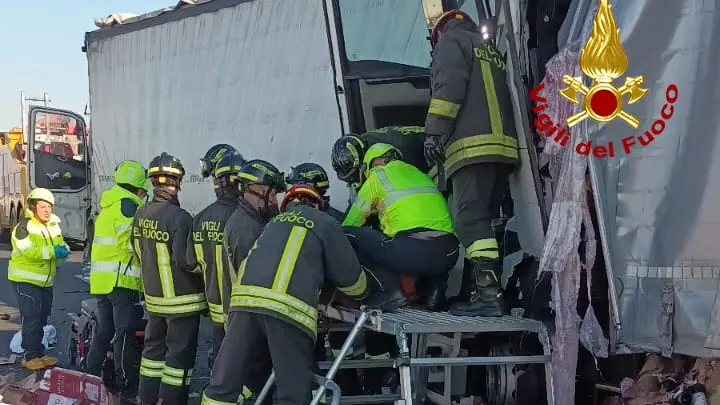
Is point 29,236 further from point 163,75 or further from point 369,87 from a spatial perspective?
point 369,87

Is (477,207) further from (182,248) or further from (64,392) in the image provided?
(64,392)


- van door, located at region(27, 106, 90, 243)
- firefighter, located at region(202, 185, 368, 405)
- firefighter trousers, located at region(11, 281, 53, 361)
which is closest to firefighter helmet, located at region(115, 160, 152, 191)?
firefighter trousers, located at region(11, 281, 53, 361)

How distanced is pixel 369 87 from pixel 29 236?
3.36m

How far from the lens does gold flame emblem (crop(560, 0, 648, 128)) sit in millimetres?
3367

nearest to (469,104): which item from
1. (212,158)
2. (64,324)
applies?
(212,158)

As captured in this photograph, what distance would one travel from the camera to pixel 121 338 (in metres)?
6.04

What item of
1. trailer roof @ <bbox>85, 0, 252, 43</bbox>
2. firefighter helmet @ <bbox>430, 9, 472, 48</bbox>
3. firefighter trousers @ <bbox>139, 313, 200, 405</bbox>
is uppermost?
trailer roof @ <bbox>85, 0, 252, 43</bbox>

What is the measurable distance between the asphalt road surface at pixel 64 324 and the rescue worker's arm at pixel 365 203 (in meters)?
2.25

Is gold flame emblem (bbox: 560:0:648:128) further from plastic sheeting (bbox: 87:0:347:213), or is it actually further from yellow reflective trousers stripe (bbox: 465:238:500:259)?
plastic sheeting (bbox: 87:0:347:213)

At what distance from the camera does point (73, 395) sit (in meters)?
5.46

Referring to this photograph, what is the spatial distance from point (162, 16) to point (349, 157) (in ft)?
16.4

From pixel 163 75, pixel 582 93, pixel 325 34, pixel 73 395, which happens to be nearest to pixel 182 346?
pixel 73 395

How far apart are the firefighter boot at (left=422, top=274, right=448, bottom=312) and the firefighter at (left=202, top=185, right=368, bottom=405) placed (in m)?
0.59

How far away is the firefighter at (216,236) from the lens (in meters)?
Answer: 4.94
